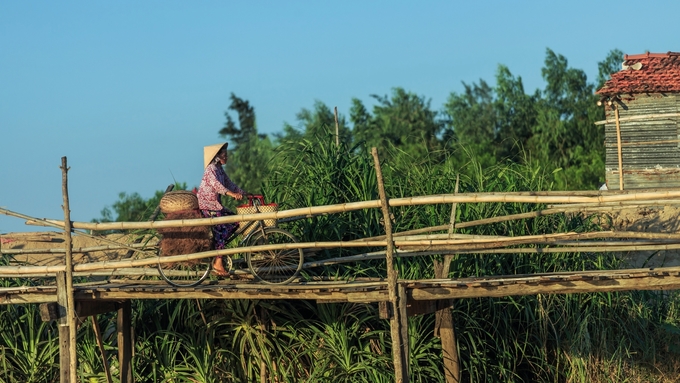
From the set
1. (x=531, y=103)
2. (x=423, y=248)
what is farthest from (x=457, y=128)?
(x=423, y=248)

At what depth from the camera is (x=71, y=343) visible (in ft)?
22.4

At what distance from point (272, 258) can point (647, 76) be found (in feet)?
32.6

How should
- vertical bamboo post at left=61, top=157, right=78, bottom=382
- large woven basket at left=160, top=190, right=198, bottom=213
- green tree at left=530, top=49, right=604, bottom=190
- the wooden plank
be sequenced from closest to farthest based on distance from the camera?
the wooden plank < vertical bamboo post at left=61, top=157, right=78, bottom=382 < large woven basket at left=160, top=190, right=198, bottom=213 < green tree at left=530, top=49, right=604, bottom=190

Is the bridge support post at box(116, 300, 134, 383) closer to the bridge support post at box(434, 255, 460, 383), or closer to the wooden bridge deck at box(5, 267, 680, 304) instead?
the wooden bridge deck at box(5, 267, 680, 304)

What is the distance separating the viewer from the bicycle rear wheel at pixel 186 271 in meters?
7.04

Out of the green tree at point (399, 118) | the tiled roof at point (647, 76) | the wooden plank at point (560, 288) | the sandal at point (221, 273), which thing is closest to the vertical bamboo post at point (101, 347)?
the sandal at point (221, 273)

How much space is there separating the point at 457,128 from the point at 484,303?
21.7m

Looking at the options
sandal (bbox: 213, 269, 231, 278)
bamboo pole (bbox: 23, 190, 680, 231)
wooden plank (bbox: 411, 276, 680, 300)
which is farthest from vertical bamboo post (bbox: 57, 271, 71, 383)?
wooden plank (bbox: 411, 276, 680, 300)

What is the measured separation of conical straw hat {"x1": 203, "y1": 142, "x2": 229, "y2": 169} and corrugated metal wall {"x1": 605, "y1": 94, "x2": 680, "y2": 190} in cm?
950

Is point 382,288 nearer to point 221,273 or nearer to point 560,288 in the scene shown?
point 560,288

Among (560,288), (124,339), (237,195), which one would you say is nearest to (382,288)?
(560,288)

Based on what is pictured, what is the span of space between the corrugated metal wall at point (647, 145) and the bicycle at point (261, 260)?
9310mm

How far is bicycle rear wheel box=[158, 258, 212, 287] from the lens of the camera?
704cm

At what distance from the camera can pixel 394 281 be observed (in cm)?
612
